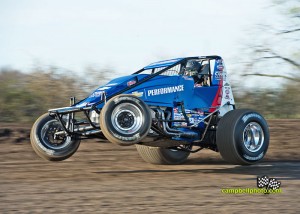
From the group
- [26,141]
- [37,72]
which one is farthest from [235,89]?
[26,141]

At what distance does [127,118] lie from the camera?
8.48 meters

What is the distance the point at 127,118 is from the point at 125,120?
0.17 feet

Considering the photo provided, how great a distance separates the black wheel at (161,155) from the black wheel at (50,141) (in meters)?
1.87

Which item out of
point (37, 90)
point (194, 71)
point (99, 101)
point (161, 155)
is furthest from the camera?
point (37, 90)

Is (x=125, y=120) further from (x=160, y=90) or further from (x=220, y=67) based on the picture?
(x=220, y=67)

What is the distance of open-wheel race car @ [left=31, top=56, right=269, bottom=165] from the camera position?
841 cm

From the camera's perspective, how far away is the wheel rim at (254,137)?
9.84m

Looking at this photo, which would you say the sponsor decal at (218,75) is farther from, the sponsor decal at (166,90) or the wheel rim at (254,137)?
the wheel rim at (254,137)

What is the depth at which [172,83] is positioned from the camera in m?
9.58

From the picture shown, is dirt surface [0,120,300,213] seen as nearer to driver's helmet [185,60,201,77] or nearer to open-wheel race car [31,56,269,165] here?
open-wheel race car [31,56,269,165]

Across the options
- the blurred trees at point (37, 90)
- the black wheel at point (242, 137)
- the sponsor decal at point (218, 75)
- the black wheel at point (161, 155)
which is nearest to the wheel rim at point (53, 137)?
the black wheel at point (161, 155)

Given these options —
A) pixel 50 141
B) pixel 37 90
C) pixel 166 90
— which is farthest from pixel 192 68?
pixel 37 90

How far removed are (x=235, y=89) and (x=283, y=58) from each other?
7.69 feet

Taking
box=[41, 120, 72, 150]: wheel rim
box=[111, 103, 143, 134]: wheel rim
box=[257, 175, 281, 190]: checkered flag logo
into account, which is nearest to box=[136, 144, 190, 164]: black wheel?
box=[41, 120, 72, 150]: wheel rim
